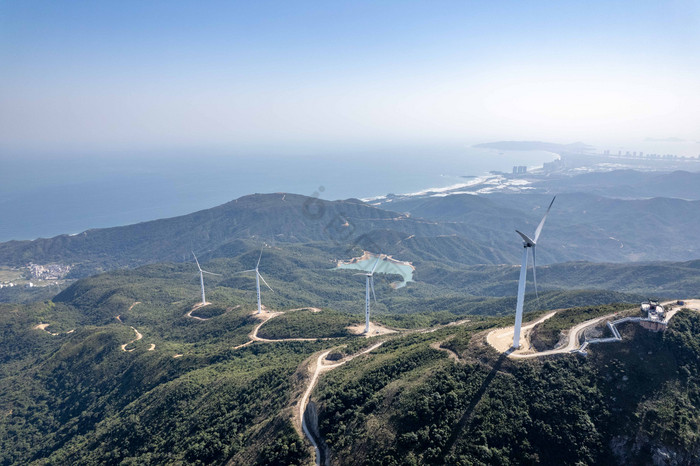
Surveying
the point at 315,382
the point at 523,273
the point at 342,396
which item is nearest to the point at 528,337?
the point at 523,273

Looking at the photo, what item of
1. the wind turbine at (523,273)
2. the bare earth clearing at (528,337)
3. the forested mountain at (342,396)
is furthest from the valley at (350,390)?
the wind turbine at (523,273)

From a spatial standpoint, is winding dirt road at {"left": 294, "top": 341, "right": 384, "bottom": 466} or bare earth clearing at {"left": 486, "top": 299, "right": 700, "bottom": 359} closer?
winding dirt road at {"left": 294, "top": 341, "right": 384, "bottom": 466}

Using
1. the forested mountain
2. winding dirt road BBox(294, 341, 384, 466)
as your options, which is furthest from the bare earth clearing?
winding dirt road BBox(294, 341, 384, 466)

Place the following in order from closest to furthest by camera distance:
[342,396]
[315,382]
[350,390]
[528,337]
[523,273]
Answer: [523,273] < [342,396] < [350,390] < [528,337] < [315,382]

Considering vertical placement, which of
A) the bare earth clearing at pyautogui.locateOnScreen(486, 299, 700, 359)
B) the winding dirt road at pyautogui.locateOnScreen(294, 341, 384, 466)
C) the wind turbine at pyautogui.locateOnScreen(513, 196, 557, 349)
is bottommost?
the winding dirt road at pyautogui.locateOnScreen(294, 341, 384, 466)

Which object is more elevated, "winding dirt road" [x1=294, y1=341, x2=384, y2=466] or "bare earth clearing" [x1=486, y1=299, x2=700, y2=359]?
"bare earth clearing" [x1=486, y1=299, x2=700, y2=359]

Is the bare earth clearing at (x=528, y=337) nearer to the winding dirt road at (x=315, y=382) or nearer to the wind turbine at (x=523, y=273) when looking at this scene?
the wind turbine at (x=523, y=273)

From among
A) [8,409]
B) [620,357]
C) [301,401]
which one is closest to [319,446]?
[301,401]

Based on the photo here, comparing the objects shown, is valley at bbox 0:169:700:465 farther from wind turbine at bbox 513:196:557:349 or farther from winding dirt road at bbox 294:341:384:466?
wind turbine at bbox 513:196:557:349

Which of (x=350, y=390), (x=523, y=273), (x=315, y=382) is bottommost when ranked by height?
(x=315, y=382)

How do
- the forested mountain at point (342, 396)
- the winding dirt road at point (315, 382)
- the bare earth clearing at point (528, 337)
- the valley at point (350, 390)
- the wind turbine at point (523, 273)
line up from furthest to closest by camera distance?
1. the bare earth clearing at point (528, 337)
2. the winding dirt road at point (315, 382)
3. the wind turbine at point (523, 273)
4. the valley at point (350, 390)
5. the forested mountain at point (342, 396)

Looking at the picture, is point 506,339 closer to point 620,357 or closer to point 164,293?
point 620,357

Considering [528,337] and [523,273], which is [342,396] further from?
[523,273]
